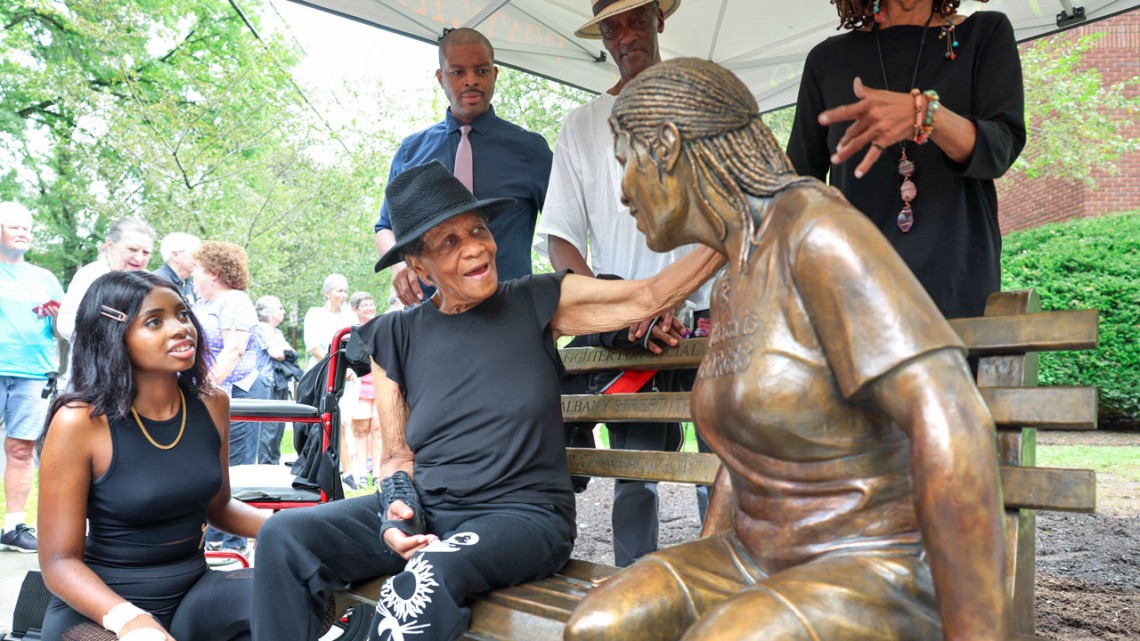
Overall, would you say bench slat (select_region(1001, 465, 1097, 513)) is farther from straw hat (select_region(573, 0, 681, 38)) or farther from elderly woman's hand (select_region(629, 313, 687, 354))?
straw hat (select_region(573, 0, 681, 38))

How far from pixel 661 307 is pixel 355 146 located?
642 inches

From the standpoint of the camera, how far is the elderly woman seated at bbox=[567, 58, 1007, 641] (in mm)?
1470

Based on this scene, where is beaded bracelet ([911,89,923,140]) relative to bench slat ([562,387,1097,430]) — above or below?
above

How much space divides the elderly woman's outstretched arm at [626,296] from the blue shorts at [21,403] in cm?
493

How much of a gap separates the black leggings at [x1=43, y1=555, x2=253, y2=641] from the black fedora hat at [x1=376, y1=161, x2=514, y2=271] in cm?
118

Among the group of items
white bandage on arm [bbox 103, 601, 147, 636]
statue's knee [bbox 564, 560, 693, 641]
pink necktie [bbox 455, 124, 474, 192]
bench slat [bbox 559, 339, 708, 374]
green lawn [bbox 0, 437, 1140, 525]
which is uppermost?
pink necktie [bbox 455, 124, 474, 192]

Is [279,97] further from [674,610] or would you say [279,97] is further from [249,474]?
[674,610]

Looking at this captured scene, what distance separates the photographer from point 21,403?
6574 millimetres

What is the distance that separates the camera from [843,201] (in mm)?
1729

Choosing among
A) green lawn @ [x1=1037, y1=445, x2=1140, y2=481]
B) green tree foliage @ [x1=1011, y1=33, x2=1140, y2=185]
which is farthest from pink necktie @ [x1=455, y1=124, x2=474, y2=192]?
green tree foliage @ [x1=1011, y1=33, x2=1140, y2=185]

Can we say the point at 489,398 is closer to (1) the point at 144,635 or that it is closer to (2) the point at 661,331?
(2) the point at 661,331

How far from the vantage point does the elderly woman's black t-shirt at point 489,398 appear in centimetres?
287

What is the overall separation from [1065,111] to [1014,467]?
1210cm

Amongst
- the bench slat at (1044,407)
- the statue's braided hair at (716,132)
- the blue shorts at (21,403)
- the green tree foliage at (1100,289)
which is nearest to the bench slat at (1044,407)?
the bench slat at (1044,407)
